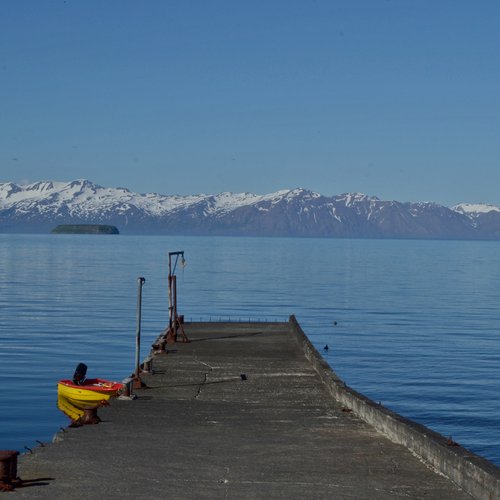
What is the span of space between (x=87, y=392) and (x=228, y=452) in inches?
480

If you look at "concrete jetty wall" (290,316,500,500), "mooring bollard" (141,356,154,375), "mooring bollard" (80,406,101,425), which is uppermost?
"concrete jetty wall" (290,316,500,500)

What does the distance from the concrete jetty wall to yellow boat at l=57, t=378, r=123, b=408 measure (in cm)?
766

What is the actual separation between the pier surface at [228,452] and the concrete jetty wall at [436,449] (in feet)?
0.56

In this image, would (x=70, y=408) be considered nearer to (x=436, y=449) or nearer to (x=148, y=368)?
(x=148, y=368)

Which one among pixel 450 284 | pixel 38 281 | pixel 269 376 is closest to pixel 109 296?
pixel 38 281

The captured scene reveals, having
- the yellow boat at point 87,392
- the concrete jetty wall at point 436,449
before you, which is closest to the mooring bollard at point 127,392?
the yellow boat at point 87,392

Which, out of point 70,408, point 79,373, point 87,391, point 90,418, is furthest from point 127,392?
point 70,408

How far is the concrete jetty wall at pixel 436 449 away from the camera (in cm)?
1254

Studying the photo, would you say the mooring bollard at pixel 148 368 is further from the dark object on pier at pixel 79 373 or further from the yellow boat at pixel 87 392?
the dark object on pier at pixel 79 373

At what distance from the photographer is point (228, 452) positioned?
623 inches

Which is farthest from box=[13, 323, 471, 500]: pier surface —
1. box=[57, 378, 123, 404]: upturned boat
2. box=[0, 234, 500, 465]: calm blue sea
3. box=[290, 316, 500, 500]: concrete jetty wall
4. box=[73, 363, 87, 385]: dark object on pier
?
box=[0, 234, 500, 465]: calm blue sea

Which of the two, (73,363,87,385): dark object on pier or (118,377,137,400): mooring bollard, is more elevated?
(118,377,137,400): mooring bollard

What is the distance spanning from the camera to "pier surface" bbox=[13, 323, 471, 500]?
42.9 feet

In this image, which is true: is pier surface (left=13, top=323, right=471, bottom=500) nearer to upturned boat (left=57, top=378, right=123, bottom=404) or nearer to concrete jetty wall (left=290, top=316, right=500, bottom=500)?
concrete jetty wall (left=290, top=316, right=500, bottom=500)
